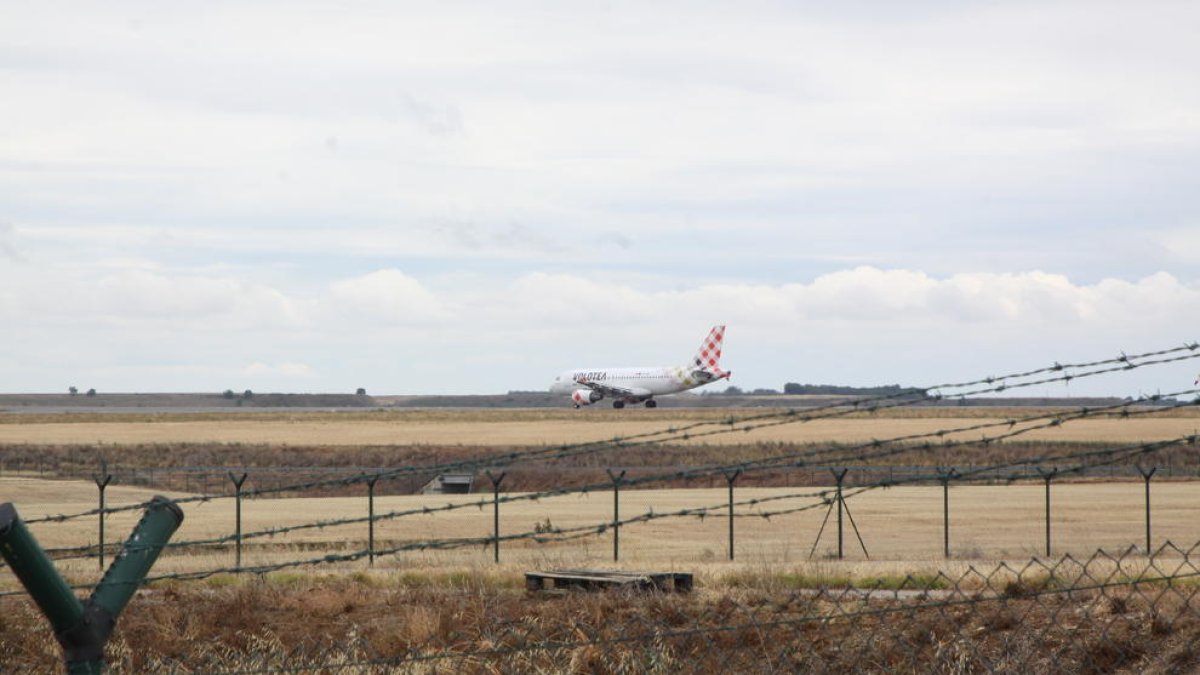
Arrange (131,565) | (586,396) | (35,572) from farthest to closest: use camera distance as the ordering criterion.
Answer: (586,396)
(131,565)
(35,572)

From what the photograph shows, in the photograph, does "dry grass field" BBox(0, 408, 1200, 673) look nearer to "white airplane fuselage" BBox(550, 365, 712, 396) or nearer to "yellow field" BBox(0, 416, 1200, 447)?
"yellow field" BBox(0, 416, 1200, 447)

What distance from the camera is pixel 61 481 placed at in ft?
158

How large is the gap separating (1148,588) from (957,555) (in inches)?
390

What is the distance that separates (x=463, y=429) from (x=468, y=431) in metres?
2.74

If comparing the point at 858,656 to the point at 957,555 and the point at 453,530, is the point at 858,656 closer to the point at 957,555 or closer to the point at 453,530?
the point at 957,555

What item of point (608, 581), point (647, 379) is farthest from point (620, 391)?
point (608, 581)

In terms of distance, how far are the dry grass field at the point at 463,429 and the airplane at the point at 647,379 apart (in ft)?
12.0

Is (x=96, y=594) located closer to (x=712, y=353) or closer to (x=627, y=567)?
(x=627, y=567)

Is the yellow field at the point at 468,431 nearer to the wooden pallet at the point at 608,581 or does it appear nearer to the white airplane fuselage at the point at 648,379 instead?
the white airplane fuselage at the point at 648,379

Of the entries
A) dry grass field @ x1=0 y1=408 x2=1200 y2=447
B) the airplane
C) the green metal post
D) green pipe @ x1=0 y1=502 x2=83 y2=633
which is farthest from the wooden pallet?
the airplane

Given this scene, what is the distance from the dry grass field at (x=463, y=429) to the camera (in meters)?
72.6

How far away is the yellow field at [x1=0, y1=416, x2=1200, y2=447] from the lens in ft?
237

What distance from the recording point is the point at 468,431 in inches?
3255

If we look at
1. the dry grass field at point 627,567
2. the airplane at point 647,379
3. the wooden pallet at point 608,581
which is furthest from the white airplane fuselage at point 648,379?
the wooden pallet at point 608,581
